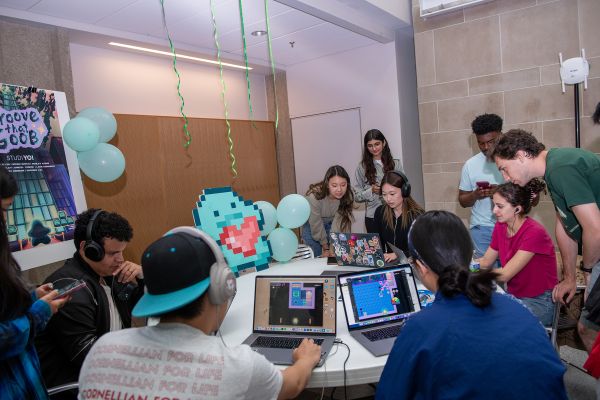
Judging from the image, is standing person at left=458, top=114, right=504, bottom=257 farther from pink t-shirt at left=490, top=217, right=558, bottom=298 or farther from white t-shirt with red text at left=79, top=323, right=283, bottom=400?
white t-shirt with red text at left=79, top=323, right=283, bottom=400

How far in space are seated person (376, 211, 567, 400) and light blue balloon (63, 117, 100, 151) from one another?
93.8 inches

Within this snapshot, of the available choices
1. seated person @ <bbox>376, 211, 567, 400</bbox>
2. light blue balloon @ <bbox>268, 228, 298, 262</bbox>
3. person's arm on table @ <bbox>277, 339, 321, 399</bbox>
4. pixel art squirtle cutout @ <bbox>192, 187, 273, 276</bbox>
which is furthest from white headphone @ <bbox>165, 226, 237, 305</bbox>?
light blue balloon @ <bbox>268, 228, 298, 262</bbox>

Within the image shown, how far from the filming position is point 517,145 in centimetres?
196

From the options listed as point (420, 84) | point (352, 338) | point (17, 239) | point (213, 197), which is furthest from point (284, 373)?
point (420, 84)

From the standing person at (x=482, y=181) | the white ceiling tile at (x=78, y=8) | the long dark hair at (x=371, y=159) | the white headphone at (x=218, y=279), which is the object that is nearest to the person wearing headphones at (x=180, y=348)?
the white headphone at (x=218, y=279)

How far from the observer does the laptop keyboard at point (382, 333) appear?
64.9 inches

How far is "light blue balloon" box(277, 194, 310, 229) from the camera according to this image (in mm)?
3055

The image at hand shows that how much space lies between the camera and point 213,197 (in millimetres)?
2811

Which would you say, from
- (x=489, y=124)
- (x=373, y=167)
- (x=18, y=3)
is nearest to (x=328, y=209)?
(x=373, y=167)

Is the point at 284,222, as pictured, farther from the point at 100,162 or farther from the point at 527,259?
the point at 527,259

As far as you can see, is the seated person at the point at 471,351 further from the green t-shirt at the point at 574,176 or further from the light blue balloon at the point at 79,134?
the light blue balloon at the point at 79,134

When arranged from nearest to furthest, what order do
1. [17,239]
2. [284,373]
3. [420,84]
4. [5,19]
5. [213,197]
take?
[284,373]
[17,239]
[213,197]
[5,19]
[420,84]

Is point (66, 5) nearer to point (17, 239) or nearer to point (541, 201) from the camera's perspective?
point (17, 239)

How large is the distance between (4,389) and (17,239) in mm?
1356
